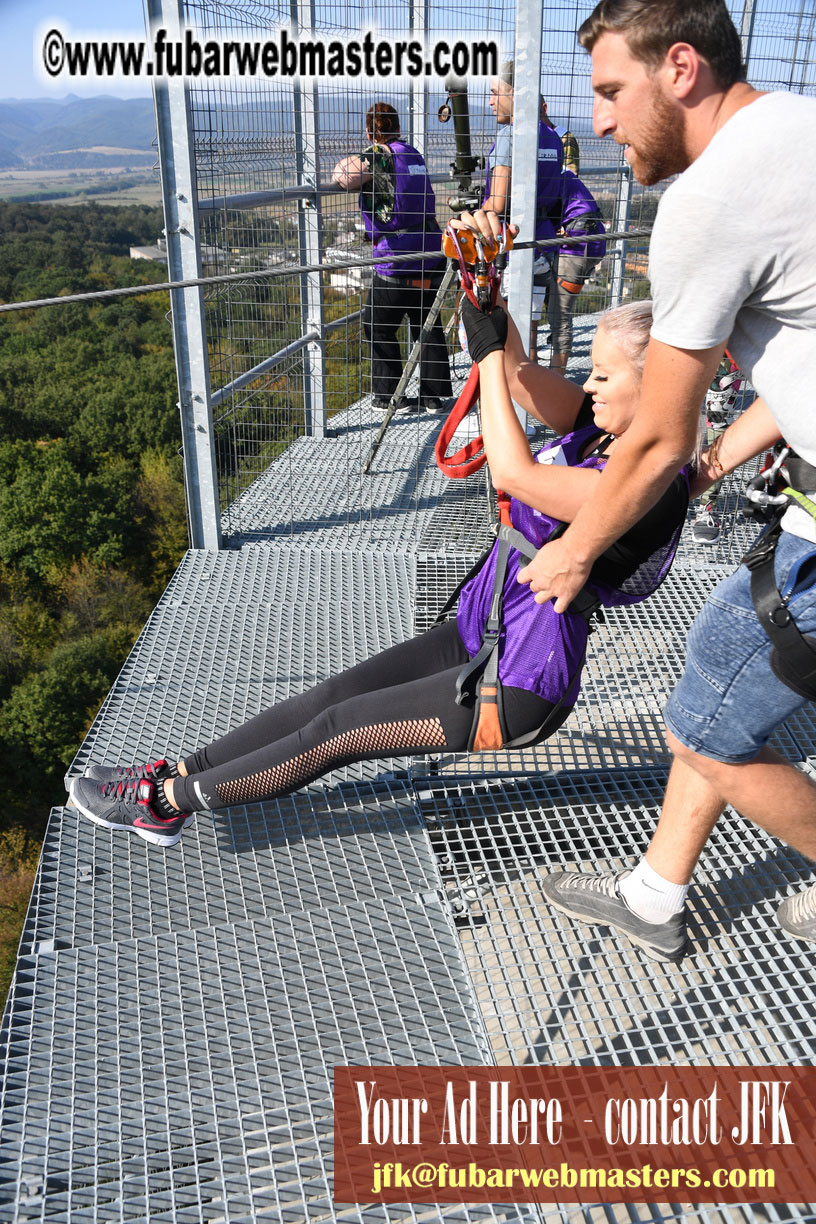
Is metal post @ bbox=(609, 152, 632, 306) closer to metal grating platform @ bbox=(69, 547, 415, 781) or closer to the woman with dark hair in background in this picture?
the woman with dark hair in background

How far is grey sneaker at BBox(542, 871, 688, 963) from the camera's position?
6.11 ft

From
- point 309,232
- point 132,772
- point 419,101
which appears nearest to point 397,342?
point 309,232

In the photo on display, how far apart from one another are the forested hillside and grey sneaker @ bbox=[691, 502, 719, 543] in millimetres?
19491

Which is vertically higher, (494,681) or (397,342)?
(397,342)

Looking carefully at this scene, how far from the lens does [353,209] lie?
5.04m

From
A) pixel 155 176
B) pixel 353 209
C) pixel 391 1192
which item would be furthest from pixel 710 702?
pixel 353 209

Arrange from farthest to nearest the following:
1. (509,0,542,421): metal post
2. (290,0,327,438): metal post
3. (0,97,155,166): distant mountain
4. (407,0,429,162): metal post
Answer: (0,97,155,166): distant mountain < (407,0,429,162): metal post < (290,0,327,438): metal post < (509,0,542,421): metal post

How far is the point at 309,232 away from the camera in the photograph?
14.0 feet

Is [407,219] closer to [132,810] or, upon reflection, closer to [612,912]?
[132,810]

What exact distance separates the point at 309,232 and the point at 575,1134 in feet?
12.6

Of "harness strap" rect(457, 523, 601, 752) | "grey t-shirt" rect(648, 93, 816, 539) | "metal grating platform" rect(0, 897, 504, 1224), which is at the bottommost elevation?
"metal grating platform" rect(0, 897, 504, 1224)

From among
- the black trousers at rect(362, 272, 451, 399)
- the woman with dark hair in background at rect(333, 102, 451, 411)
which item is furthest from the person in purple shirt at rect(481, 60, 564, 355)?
the black trousers at rect(362, 272, 451, 399)

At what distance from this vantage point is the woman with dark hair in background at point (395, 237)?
4.35 m

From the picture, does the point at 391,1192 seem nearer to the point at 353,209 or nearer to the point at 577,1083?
the point at 577,1083
